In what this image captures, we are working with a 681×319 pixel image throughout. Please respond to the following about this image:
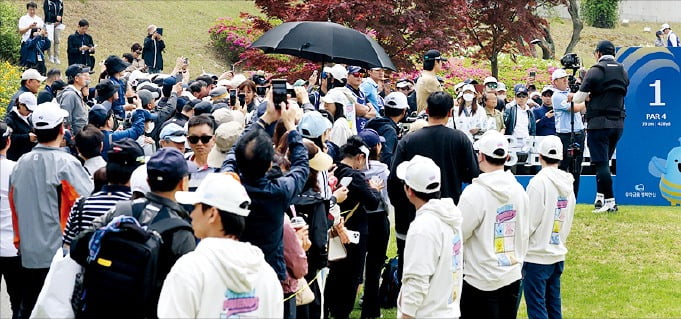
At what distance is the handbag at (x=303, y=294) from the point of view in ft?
22.3

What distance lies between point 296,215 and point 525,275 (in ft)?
7.56

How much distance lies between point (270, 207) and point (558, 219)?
3.24m

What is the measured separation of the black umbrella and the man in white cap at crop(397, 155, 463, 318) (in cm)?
465

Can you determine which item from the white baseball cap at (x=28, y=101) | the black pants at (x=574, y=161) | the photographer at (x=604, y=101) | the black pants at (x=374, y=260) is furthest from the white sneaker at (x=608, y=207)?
the white baseball cap at (x=28, y=101)

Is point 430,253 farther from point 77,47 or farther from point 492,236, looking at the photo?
point 77,47

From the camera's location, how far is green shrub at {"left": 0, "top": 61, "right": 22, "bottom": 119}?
19.4 m

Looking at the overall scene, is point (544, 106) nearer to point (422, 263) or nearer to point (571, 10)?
point (422, 263)

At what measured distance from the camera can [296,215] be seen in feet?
A: 23.2

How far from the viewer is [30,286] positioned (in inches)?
290

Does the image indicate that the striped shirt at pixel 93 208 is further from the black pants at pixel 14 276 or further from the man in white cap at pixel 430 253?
the black pants at pixel 14 276

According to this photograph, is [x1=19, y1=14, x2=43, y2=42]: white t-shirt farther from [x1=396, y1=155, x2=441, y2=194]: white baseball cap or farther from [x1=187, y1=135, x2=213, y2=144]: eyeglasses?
[x1=396, y1=155, x2=441, y2=194]: white baseball cap

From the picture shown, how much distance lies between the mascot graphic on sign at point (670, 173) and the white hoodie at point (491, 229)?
346 inches

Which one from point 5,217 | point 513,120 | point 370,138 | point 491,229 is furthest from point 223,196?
point 513,120

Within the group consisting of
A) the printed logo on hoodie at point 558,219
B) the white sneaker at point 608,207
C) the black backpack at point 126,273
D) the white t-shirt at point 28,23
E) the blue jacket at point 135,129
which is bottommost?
the white sneaker at point 608,207
